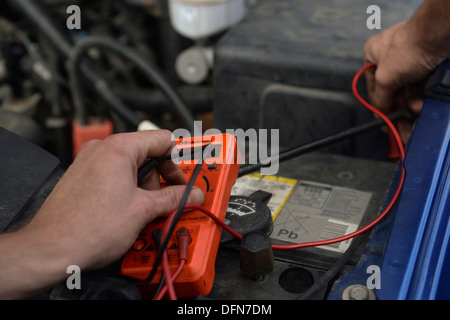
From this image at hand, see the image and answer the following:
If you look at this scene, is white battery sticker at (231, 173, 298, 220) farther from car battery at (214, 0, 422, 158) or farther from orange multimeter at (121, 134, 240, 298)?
car battery at (214, 0, 422, 158)

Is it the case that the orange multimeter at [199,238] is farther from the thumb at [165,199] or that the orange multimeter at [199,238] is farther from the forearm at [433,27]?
the forearm at [433,27]

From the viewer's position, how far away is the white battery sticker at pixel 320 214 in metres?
0.73

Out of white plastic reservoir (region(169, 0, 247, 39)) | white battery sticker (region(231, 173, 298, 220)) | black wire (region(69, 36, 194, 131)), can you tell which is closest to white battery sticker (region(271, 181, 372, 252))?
white battery sticker (region(231, 173, 298, 220))

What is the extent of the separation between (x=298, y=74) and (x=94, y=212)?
0.64 metres

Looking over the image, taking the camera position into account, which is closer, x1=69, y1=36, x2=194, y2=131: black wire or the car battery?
the car battery

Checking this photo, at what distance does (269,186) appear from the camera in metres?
0.86

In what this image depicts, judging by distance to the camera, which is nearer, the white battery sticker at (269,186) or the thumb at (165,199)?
the thumb at (165,199)

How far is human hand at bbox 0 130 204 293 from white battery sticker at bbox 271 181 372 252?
174 millimetres

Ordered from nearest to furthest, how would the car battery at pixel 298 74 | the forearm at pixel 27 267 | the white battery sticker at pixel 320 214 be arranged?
1. the forearm at pixel 27 267
2. the white battery sticker at pixel 320 214
3. the car battery at pixel 298 74

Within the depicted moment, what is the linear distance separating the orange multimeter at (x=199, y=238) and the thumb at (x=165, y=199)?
21mm

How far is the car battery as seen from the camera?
106 cm

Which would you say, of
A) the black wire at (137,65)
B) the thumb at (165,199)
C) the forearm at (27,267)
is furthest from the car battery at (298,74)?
the forearm at (27,267)

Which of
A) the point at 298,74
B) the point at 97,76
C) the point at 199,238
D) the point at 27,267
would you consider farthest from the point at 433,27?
the point at 97,76
